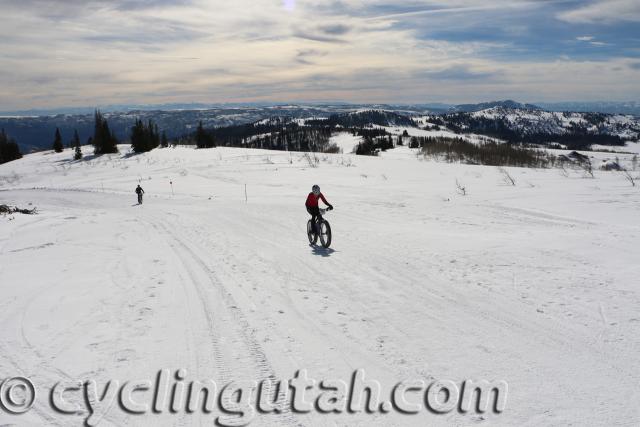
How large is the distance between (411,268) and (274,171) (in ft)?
98.0

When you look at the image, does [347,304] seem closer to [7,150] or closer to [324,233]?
[324,233]

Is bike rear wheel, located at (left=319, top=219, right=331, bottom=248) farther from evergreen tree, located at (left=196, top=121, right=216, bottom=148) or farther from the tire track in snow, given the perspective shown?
evergreen tree, located at (left=196, top=121, right=216, bottom=148)

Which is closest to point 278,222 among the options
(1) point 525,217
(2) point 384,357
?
(1) point 525,217

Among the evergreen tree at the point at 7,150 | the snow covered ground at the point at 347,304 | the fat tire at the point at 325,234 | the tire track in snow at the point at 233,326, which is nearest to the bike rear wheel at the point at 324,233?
the fat tire at the point at 325,234

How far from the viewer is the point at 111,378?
4754mm

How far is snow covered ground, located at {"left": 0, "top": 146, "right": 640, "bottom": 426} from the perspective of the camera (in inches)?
185

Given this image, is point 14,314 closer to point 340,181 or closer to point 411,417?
point 411,417

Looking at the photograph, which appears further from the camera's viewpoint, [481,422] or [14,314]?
A: [14,314]

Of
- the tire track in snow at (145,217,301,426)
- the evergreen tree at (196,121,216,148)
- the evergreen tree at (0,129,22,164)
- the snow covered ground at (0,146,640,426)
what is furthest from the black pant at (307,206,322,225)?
the evergreen tree at (0,129,22,164)

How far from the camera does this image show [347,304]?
23.2ft

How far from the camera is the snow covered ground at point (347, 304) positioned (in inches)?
185

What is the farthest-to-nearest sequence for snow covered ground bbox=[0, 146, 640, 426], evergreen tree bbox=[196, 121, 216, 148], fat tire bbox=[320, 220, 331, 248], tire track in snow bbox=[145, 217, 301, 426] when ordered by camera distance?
evergreen tree bbox=[196, 121, 216, 148]
fat tire bbox=[320, 220, 331, 248]
tire track in snow bbox=[145, 217, 301, 426]
snow covered ground bbox=[0, 146, 640, 426]

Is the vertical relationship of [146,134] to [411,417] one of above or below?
above

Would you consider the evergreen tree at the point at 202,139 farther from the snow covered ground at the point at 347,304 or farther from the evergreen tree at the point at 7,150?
the snow covered ground at the point at 347,304
